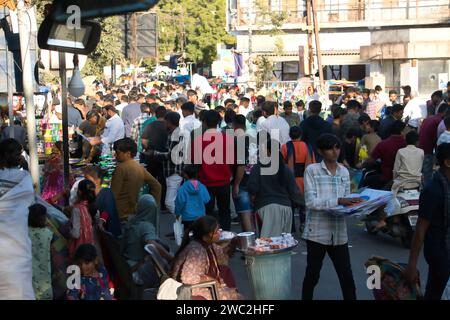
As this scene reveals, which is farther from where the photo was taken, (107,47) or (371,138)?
(107,47)

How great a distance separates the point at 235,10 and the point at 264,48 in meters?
4.20

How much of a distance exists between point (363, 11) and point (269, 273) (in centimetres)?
4421

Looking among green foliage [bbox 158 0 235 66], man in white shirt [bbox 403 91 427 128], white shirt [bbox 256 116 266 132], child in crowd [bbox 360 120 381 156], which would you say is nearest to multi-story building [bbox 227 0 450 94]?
green foliage [bbox 158 0 235 66]

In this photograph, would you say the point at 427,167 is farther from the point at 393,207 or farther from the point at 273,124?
the point at 273,124

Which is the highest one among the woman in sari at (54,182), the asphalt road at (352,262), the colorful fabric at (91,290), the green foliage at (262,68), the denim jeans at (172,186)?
the green foliage at (262,68)

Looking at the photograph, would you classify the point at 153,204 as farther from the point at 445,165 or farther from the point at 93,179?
the point at 445,165

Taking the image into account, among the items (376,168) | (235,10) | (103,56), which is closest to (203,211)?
(376,168)

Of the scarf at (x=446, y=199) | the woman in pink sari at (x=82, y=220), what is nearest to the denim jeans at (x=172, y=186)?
the woman in pink sari at (x=82, y=220)

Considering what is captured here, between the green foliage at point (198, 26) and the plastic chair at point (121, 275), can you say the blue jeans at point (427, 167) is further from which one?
the green foliage at point (198, 26)

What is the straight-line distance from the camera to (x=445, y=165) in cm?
648

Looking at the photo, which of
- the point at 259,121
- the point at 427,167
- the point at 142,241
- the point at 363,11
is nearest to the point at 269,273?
the point at 142,241

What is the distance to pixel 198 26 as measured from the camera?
2665 inches

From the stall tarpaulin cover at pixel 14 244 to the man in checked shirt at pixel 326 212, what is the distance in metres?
2.54

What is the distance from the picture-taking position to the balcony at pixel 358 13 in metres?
48.9
